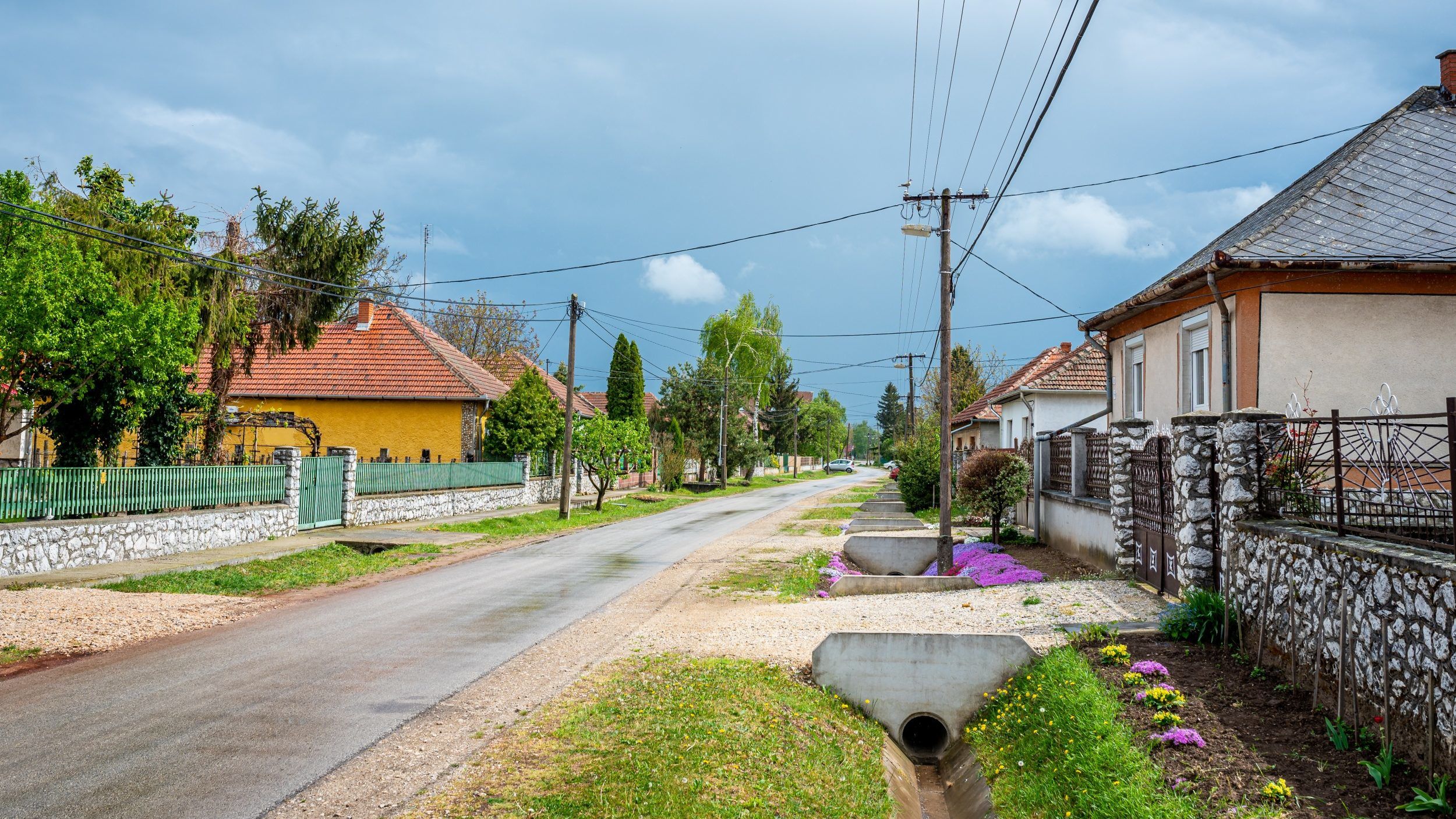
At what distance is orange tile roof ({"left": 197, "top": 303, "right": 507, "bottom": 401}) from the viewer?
110 feet

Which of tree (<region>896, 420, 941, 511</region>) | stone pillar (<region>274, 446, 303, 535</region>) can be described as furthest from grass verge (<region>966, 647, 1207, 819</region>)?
tree (<region>896, 420, 941, 511</region>)

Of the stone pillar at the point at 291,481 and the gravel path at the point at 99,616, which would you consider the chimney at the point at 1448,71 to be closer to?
the gravel path at the point at 99,616

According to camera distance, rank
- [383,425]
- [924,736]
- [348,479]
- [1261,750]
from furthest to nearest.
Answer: [383,425], [348,479], [924,736], [1261,750]

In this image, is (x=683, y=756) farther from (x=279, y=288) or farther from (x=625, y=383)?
(x=625, y=383)

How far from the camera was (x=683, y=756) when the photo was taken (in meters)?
6.24

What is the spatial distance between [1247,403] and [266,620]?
12470 millimetres

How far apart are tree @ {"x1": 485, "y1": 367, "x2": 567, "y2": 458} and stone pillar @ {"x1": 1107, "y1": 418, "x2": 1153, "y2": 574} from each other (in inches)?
974

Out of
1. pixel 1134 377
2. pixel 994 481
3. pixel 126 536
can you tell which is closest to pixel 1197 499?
pixel 1134 377

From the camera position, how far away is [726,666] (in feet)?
28.8

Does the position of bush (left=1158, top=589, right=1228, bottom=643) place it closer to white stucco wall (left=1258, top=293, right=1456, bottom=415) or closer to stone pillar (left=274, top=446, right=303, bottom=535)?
white stucco wall (left=1258, top=293, right=1456, bottom=415)

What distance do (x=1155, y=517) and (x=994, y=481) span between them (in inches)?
271

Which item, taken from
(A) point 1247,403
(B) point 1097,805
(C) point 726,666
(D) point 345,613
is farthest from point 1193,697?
(D) point 345,613

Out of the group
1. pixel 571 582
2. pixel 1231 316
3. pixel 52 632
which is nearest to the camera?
pixel 52 632

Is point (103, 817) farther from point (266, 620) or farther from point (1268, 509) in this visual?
point (1268, 509)
